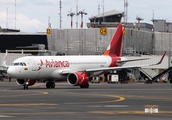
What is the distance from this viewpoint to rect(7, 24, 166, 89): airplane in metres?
63.8

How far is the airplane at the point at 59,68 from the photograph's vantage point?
63.8m

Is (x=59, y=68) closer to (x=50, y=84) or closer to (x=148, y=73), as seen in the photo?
(x=50, y=84)

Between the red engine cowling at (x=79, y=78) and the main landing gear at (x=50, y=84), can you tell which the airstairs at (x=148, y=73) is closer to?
the main landing gear at (x=50, y=84)

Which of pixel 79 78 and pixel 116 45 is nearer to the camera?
pixel 79 78

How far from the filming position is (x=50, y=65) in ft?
216

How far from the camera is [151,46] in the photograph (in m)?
172

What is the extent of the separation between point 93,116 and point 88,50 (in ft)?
405

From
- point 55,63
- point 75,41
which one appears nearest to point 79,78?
point 55,63

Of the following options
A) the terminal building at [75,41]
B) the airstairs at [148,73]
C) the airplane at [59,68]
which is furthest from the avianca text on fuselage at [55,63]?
the terminal building at [75,41]

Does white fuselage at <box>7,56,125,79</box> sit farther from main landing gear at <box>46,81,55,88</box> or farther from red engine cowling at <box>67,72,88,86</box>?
red engine cowling at <box>67,72,88,86</box>

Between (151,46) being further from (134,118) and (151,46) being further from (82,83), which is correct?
(134,118)

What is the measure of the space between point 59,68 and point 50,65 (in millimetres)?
1453

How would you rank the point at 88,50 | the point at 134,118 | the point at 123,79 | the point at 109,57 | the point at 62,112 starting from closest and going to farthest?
the point at 134,118 → the point at 62,112 → the point at 109,57 → the point at 123,79 → the point at 88,50

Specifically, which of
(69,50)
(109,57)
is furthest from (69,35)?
(109,57)
